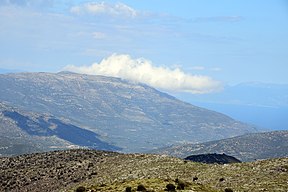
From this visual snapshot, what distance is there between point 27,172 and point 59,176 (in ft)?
28.2

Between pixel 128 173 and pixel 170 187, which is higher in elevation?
pixel 170 187

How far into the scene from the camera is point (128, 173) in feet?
261

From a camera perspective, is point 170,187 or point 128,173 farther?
point 128,173

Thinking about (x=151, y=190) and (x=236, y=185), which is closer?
(x=151, y=190)

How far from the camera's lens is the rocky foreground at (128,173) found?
192 ft

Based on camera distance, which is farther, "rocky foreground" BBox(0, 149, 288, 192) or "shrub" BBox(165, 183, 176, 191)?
"rocky foreground" BBox(0, 149, 288, 192)

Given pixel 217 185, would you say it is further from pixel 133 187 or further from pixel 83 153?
pixel 83 153

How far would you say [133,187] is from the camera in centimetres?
4516

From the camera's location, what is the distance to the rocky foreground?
58469 mm

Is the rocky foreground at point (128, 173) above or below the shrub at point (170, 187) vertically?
below

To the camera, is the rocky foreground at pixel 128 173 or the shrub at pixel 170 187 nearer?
the shrub at pixel 170 187

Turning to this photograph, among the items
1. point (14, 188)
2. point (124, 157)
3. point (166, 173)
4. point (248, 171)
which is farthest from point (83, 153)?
point (248, 171)

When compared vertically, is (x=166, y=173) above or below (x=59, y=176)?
above

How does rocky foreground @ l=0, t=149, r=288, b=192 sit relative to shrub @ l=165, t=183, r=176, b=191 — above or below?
below
